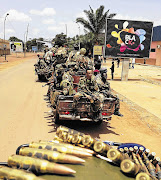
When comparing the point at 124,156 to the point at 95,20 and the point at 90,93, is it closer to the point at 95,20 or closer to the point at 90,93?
the point at 90,93

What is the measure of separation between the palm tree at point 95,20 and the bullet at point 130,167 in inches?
1126

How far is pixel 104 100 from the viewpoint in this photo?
6.09 metres

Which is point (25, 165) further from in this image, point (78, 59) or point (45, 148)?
point (78, 59)

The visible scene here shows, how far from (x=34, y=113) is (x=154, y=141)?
15.2 ft

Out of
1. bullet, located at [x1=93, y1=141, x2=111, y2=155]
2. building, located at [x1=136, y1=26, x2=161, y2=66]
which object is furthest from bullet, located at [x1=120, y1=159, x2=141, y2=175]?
building, located at [x1=136, y1=26, x2=161, y2=66]

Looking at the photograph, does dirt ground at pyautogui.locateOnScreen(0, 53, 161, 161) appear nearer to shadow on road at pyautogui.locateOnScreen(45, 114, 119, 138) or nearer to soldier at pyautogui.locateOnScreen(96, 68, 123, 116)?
shadow on road at pyautogui.locateOnScreen(45, 114, 119, 138)

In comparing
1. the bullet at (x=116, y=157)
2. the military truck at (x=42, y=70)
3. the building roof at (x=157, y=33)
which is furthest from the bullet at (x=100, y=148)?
the building roof at (x=157, y=33)

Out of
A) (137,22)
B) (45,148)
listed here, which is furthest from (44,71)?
(45,148)

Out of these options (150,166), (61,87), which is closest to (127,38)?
(61,87)

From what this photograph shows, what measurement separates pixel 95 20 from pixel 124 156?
2898 centimetres

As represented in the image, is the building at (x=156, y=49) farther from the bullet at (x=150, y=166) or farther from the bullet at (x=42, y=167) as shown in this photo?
the bullet at (x=42, y=167)

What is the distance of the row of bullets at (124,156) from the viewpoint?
8.39 ft

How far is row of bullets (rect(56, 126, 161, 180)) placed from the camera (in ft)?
8.39

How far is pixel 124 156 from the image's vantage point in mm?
2889
